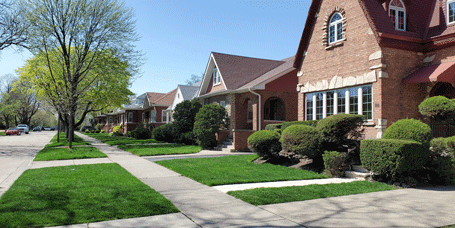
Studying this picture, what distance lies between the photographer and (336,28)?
14898 millimetres

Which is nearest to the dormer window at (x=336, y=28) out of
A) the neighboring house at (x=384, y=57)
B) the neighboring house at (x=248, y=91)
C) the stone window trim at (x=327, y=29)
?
the neighboring house at (x=384, y=57)

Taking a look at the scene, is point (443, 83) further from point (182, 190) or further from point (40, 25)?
point (40, 25)

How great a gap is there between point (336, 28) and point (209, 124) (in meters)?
9.55

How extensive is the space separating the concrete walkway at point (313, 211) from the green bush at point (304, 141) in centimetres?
315

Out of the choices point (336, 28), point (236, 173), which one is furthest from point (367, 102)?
point (236, 173)

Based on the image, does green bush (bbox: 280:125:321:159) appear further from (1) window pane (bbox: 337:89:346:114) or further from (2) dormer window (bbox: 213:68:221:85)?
(2) dormer window (bbox: 213:68:221:85)

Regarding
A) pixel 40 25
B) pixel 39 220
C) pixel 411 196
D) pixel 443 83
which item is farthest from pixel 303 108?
pixel 40 25

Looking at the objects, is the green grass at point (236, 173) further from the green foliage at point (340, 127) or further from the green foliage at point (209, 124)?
the green foliage at point (209, 124)

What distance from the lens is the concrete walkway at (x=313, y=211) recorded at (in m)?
5.29

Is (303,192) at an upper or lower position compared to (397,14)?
lower

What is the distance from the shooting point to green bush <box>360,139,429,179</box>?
8.19 meters

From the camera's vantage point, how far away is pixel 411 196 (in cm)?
738

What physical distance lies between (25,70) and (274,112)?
76.0 feet

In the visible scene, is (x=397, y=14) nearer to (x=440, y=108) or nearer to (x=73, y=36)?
(x=440, y=108)
